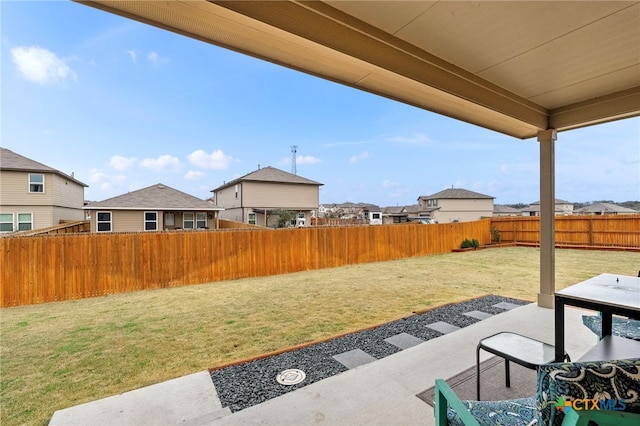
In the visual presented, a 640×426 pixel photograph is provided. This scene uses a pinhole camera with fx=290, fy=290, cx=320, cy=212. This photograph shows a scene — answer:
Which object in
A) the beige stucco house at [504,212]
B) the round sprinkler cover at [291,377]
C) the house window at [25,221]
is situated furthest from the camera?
the beige stucco house at [504,212]

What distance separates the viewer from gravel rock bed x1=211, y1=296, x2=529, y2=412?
2.39m

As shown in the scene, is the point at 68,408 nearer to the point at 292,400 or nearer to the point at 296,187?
the point at 292,400

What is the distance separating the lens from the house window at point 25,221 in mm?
12797

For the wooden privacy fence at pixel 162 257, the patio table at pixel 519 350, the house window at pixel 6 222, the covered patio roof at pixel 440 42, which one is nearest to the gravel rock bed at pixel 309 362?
the patio table at pixel 519 350

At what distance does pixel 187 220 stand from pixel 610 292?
16.3m

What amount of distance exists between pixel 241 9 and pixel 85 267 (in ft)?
24.2

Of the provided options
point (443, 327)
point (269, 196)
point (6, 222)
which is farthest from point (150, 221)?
point (443, 327)

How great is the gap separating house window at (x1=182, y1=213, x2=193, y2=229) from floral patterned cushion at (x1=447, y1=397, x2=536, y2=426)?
16077 mm

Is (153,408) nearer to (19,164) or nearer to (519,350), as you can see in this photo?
(519,350)

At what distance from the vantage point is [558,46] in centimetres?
224

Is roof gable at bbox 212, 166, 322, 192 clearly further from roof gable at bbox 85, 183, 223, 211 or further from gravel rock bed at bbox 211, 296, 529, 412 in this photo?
gravel rock bed at bbox 211, 296, 529, 412

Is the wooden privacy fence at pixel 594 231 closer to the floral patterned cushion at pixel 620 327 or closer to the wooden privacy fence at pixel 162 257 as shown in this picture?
the wooden privacy fence at pixel 162 257

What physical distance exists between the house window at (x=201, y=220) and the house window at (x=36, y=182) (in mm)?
6734

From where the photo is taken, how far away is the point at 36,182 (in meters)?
13.1
